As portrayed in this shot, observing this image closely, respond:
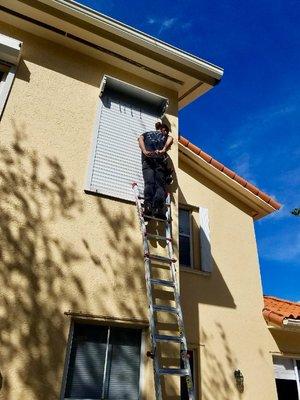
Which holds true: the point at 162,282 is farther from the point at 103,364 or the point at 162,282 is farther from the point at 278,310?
the point at 278,310

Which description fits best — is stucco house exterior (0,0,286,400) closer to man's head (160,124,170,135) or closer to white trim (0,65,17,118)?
white trim (0,65,17,118)

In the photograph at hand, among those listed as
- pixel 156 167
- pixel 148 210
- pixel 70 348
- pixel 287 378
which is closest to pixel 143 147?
pixel 156 167

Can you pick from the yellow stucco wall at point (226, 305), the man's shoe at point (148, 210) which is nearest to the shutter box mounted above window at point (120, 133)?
the man's shoe at point (148, 210)

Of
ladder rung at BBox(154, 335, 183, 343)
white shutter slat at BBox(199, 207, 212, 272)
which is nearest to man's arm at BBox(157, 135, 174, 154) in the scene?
white shutter slat at BBox(199, 207, 212, 272)

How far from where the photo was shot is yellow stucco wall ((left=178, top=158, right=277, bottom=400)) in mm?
7250

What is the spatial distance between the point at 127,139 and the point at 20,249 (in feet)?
9.55

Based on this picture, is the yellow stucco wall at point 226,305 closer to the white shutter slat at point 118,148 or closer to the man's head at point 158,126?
the man's head at point 158,126

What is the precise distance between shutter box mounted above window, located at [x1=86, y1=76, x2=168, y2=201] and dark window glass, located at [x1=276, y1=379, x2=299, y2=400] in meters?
5.42

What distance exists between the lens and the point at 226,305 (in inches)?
317

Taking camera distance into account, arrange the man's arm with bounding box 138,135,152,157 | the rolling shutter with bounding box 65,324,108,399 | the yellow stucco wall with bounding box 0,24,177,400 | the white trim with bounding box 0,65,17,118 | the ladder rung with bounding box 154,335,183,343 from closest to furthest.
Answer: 1. the yellow stucco wall with bounding box 0,24,177,400
2. the rolling shutter with bounding box 65,324,108,399
3. the ladder rung with bounding box 154,335,183,343
4. the white trim with bounding box 0,65,17,118
5. the man's arm with bounding box 138,135,152,157

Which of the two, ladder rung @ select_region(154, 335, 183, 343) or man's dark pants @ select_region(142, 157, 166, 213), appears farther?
man's dark pants @ select_region(142, 157, 166, 213)

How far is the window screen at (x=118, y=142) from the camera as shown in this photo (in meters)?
6.14

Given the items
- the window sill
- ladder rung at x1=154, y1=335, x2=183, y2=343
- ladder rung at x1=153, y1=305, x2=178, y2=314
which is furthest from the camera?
the window sill

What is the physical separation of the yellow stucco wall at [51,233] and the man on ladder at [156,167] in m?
0.38
